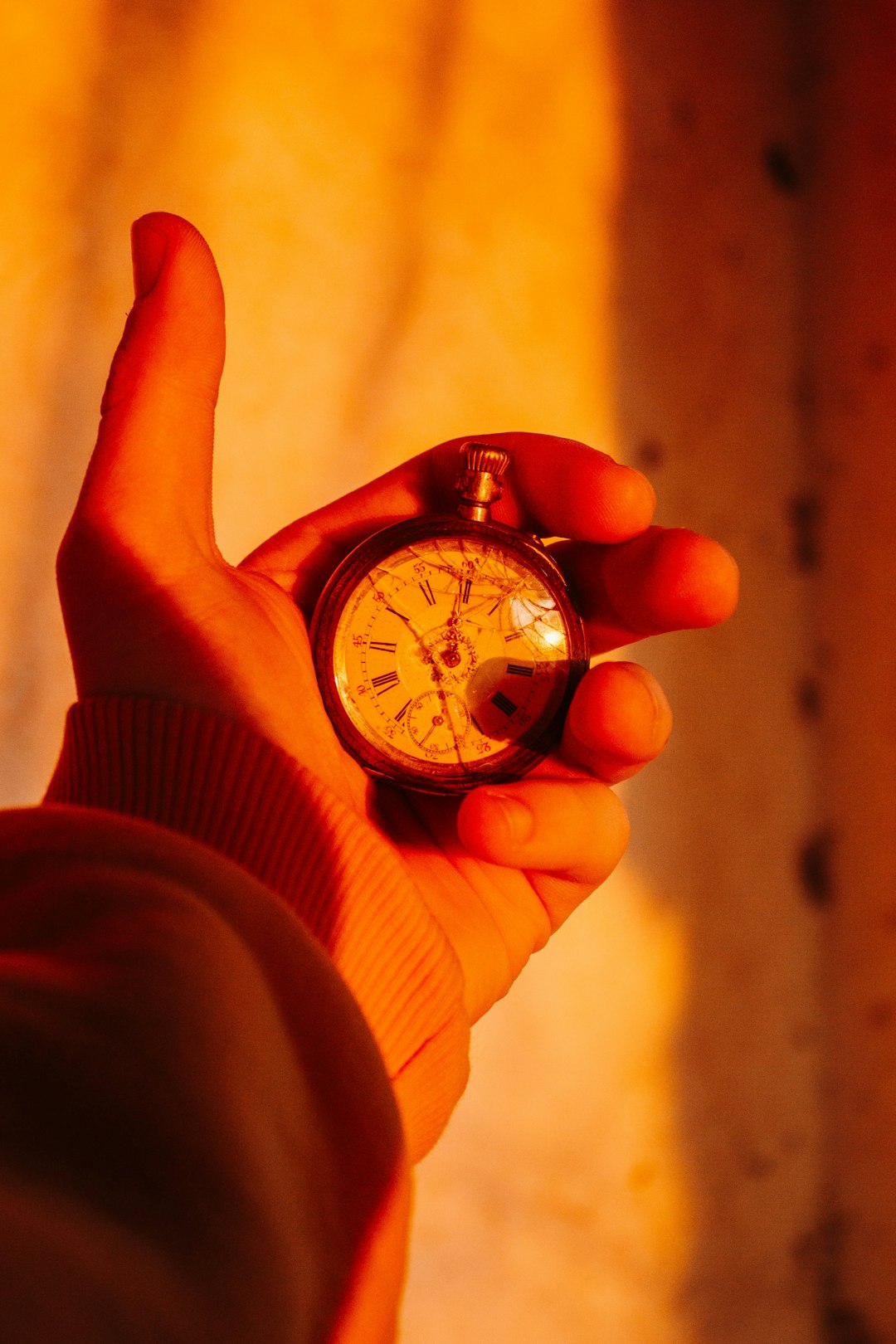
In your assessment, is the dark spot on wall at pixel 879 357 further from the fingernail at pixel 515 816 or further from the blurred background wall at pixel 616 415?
the fingernail at pixel 515 816

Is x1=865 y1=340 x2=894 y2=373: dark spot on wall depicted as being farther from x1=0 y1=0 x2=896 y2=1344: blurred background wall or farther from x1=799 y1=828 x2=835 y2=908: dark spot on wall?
x1=799 y1=828 x2=835 y2=908: dark spot on wall

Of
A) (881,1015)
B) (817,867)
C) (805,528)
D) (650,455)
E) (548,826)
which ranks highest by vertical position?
(650,455)

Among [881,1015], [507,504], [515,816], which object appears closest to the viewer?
[515,816]

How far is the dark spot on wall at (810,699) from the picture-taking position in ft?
6.38

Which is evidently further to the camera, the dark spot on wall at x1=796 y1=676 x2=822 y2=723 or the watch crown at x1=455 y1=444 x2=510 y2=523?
the dark spot on wall at x1=796 y1=676 x2=822 y2=723

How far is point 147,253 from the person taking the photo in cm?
122

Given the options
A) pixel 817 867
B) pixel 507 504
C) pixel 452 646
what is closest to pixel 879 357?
pixel 507 504

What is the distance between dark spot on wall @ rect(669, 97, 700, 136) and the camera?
192cm

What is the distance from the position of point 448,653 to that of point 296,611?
229mm

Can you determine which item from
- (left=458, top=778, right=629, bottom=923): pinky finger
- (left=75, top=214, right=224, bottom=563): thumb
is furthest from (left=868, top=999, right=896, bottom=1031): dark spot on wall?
(left=75, top=214, right=224, bottom=563): thumb

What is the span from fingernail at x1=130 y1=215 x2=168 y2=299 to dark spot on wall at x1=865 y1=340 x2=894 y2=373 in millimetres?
1306

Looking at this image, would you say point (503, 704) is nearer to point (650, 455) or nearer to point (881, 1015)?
point (650, 455)

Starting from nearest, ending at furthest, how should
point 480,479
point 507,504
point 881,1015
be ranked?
point 480,479
point 507,504
point 881,1015

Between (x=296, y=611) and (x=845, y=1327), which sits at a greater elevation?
(x=296, y=611)
